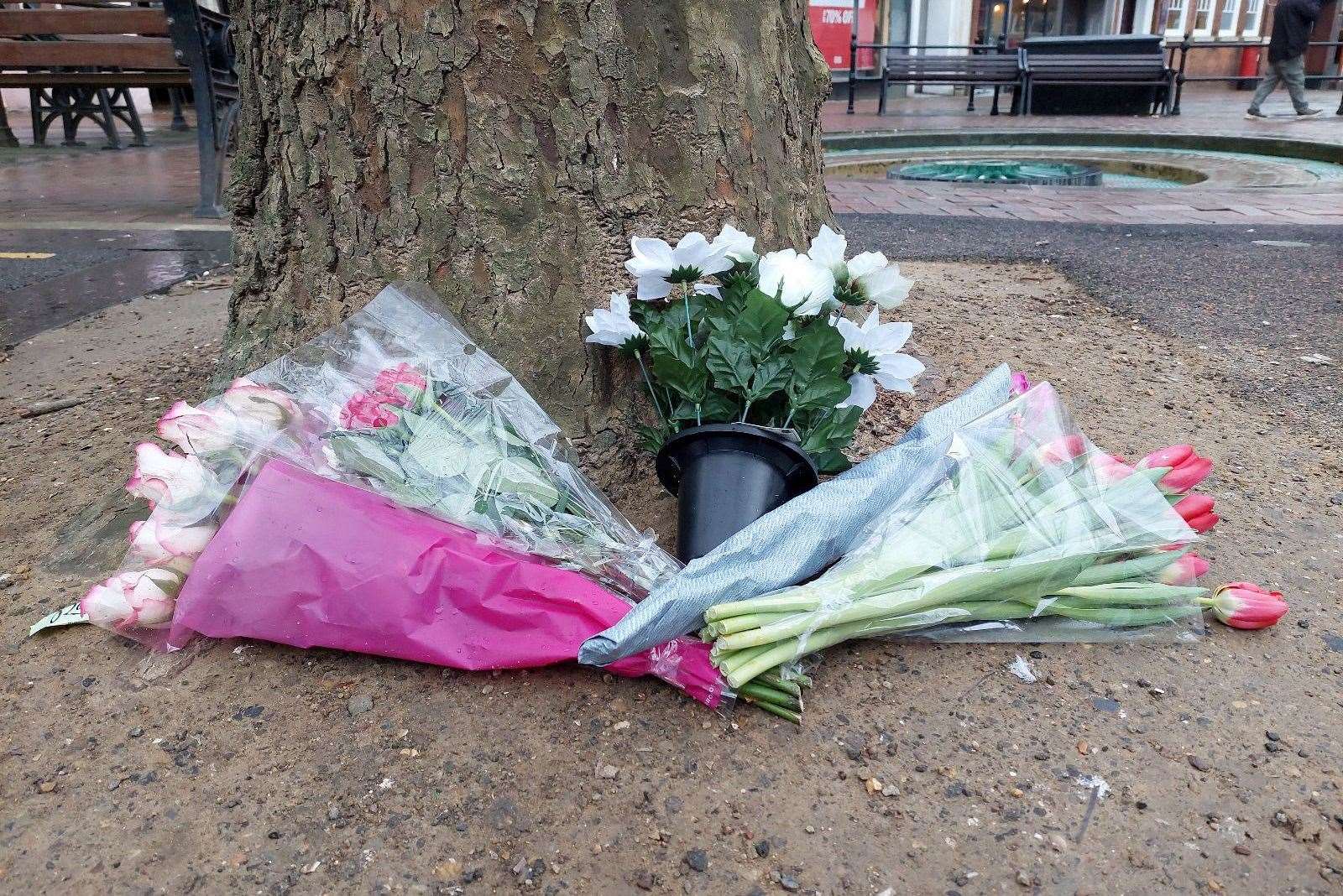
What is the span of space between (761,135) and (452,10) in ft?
2.31

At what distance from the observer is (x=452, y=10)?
191 cm

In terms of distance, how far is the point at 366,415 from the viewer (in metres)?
1.78

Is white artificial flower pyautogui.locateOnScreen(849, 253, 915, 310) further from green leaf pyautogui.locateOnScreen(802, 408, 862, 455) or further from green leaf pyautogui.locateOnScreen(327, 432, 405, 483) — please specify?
green leaf pyautogui.locateOnScreen(327, 432, 405, 483)

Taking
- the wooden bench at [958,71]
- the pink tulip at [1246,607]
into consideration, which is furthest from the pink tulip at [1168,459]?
the wooden bench at [958,71]

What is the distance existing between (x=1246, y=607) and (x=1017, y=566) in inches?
17.6

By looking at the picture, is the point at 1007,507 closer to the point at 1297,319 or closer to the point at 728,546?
the point at 728,546

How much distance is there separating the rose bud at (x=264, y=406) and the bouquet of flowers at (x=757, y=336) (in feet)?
1.95

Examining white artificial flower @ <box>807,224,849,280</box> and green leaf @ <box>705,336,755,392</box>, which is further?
white artificial flower @ <box>807,224,849,280</box>

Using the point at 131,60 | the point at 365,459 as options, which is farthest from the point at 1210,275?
the point at 131,60

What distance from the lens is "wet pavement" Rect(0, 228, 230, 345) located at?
4.10 m

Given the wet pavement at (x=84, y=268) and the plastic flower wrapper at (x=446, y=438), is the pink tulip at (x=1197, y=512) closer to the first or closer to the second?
the plastic flower wrapper at (x=446, y=438)

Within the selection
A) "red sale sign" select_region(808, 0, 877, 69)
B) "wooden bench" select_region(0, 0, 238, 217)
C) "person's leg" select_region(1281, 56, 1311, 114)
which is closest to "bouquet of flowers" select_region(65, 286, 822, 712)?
"wooden bench" select_region(0, 0, 238, 217)

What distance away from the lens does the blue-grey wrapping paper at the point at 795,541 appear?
1550 millimetres

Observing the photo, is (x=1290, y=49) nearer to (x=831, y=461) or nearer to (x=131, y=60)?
(x=131, y=60)
